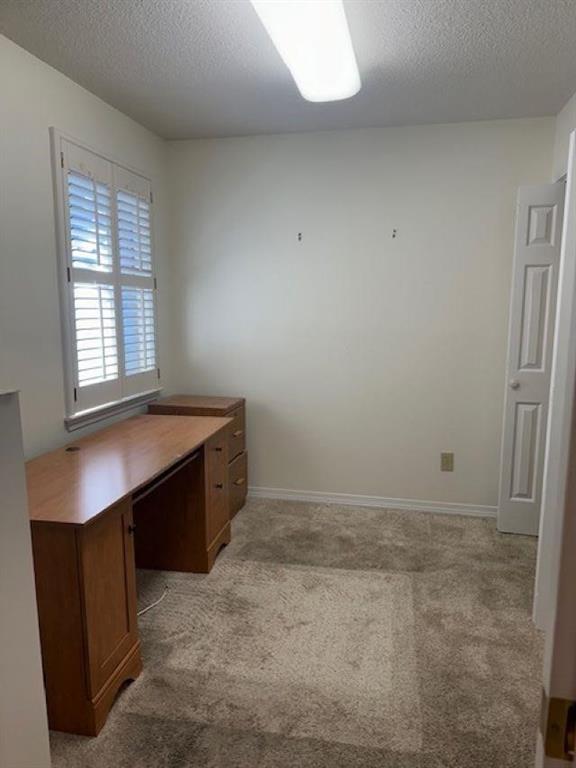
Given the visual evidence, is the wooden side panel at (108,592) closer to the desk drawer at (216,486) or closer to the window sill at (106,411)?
the desk drawer at (216,486)

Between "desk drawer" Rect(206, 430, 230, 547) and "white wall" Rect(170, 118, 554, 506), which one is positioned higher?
"white wall" Rect(170, 118, 554, 506)

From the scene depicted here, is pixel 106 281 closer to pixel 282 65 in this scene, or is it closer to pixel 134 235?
pixel 134 235

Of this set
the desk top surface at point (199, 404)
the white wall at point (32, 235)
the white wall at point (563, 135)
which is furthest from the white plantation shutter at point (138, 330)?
the white wall at point (563, 135)

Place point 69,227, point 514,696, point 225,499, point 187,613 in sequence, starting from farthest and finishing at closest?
1. point 225,499
2. point 69,227
3. point 187,613
4. point 514,696

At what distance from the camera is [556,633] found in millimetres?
586

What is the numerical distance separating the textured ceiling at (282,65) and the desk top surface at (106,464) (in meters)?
1.88

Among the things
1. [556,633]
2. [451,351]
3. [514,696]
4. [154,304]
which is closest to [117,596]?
[514,696]

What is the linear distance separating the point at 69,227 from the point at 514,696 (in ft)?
9.64

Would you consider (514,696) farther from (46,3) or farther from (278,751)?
(46,3)

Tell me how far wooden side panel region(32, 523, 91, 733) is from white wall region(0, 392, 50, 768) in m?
0.63

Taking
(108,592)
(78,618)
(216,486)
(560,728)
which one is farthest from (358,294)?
(560,728)

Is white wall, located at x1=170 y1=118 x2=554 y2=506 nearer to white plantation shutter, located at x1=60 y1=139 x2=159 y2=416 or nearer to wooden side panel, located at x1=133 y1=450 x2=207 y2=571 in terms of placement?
white plantation shutter, located at x1=60 y1=139 x2=159 y2=416

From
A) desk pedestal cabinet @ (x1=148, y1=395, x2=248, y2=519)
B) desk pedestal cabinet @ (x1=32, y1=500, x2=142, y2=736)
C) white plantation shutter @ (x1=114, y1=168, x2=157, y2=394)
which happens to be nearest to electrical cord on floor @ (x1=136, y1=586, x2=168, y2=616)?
desk pedestal cabinet @ (x1=32, y1=500, x2=142, y2=736)

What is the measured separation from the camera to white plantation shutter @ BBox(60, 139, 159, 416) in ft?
8.84
